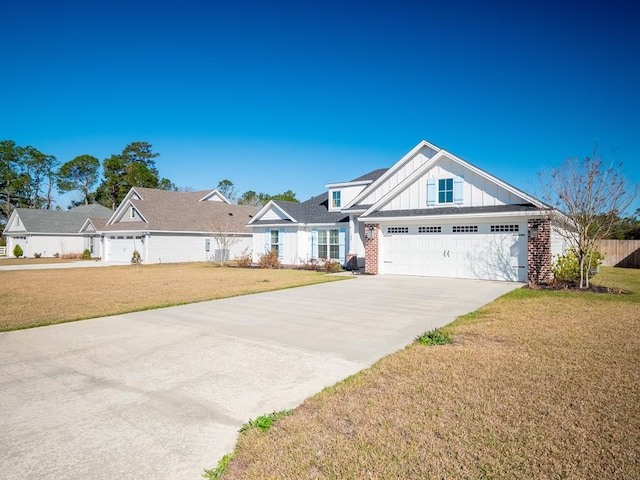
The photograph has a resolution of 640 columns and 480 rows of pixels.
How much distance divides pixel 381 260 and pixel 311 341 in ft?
40.7

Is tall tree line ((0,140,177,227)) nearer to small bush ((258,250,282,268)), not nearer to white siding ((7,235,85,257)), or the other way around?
white siding ((7,235,85,257))

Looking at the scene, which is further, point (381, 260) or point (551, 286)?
point (381, 260)

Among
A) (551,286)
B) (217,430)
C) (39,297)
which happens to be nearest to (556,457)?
(217,430)

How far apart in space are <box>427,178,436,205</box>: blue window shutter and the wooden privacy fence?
52.4ft

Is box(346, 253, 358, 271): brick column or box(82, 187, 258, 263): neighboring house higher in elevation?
box(82, 187, 258, 263): neighboring house

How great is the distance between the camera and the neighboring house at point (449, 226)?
1551 centimetres

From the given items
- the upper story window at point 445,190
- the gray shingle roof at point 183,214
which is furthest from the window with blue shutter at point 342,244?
the gray shingle roof at point 183,214

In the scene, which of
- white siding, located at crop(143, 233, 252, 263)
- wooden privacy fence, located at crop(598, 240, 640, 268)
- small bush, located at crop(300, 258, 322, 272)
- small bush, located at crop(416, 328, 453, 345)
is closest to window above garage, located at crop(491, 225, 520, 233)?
small bush, located at crop(300, 258, 322, 272)

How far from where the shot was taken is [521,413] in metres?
4.16

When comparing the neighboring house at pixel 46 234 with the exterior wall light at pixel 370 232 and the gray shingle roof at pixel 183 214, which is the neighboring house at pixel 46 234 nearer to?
the gray shingle roof at pixel 183 214

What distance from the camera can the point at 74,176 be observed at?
223 feet

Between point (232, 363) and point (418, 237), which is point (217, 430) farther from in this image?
point (418, 237)

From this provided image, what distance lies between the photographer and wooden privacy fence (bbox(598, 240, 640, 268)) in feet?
86.1

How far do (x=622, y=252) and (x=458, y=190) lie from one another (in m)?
17.4
